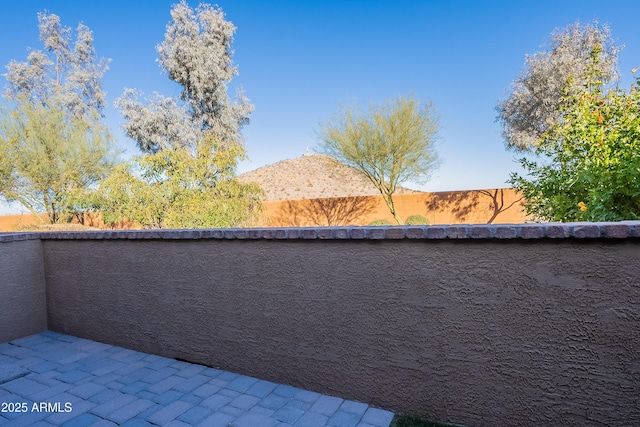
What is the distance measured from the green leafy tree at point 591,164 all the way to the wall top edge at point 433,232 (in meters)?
2.04

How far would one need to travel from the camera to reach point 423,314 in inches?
92.7

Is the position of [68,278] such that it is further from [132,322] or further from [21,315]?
[132,322]

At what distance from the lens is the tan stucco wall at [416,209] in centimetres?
1338

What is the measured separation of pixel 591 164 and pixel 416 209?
10.4 metres

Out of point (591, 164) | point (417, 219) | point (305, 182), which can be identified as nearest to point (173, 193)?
point (591, 164)

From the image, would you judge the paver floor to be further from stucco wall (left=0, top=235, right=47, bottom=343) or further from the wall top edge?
the wall top edge

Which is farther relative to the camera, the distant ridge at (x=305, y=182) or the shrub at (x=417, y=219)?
the distant ridge at (x=305, y=182)

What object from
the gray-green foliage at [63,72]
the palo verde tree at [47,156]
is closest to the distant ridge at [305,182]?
the gray-green foliage at [63,72]

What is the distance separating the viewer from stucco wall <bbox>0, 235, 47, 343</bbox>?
4.31 m

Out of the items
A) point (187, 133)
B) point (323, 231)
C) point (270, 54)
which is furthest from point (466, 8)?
point (323, 231)

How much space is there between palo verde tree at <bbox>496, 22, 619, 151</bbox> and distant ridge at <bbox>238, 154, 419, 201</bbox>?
14320mm

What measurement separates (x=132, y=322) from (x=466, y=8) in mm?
17324

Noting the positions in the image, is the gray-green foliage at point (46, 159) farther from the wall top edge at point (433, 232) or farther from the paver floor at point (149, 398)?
the wall top edge at point (433, 232)

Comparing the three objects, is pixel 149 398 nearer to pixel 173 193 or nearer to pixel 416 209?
pixel 173 193
